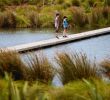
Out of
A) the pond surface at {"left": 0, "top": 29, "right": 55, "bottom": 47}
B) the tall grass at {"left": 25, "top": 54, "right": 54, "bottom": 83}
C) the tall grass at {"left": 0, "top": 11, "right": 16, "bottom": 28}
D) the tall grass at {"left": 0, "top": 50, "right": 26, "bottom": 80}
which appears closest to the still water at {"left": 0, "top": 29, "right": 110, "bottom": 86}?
the pond surface at {"left": 0, "top": 29, "right": 55, "bottom": 47}

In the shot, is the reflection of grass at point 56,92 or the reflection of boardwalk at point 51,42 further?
the reflection of boardwalk at point 51,42

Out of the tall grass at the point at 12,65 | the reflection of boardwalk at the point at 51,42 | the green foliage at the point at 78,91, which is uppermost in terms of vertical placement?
the green foliage at the point at 78,91

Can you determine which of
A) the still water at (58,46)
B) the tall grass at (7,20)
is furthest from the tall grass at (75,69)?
the tall grass at (7,20)

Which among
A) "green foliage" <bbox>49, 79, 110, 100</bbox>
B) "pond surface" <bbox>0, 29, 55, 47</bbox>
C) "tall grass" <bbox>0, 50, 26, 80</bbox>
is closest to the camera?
"green foliage" <bbox>49, 79, 110, 100</bbox>

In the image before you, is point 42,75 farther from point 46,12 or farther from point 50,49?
point 46,12

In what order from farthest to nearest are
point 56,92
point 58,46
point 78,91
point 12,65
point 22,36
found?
point 22,36
point 58,46
point 12,65
point 78,91
point 56,92

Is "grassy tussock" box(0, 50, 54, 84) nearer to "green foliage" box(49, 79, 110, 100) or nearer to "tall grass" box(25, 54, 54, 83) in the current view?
"tall grass" box(25, 54, 54, 83)

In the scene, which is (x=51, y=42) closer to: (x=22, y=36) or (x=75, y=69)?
(x=22, y=36)

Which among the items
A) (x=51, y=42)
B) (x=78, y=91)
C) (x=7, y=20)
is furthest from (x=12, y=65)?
(x=7, y=20)

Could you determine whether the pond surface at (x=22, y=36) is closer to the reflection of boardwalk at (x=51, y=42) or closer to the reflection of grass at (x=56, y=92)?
the reflection of boardwalk at (x=51, y=42)

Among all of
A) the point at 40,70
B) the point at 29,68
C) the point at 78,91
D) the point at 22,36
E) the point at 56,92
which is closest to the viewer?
the point at 56,92

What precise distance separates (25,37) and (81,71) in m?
14.7

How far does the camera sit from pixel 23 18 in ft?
93.5

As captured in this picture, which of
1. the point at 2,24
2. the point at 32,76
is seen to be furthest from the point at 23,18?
the point at 32,76
